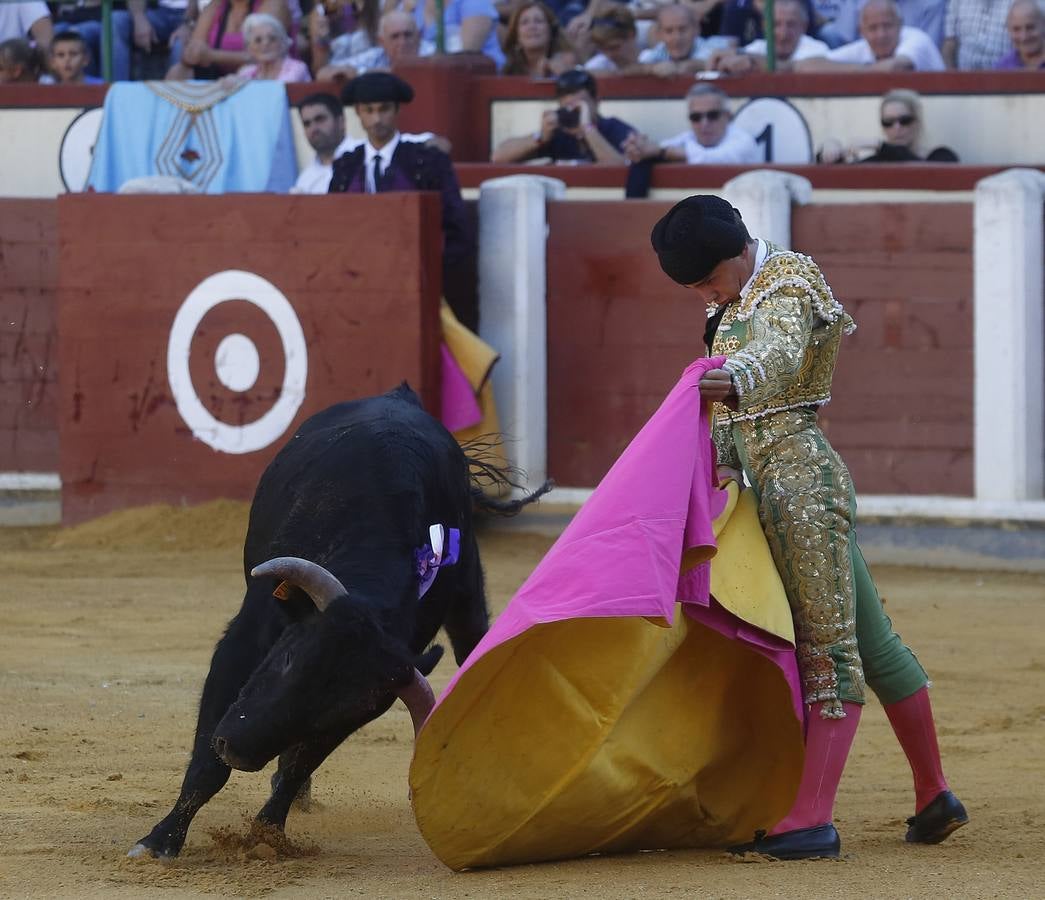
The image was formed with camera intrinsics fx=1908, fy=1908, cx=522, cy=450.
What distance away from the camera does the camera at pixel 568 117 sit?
7.56 m

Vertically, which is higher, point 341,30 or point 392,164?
point 341,30

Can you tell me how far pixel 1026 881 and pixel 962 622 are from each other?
291 centimetres

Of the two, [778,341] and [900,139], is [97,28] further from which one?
[778,341]

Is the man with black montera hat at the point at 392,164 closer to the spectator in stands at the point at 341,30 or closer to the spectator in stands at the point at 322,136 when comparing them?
the spectator in stands at the point at 322,136

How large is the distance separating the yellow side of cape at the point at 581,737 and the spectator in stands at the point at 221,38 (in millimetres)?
5948

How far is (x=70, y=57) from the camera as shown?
8.56m

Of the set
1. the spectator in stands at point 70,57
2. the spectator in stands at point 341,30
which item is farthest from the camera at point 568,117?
the spectator in stands at point 70,57

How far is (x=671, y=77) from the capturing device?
773 cm

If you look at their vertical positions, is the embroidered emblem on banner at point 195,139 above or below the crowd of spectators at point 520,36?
below

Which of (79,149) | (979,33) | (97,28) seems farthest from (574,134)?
(97,28)

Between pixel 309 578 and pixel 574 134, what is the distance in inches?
195

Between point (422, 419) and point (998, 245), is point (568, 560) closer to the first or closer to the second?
point (422, 419)

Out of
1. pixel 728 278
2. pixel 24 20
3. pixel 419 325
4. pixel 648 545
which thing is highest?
pixel 24 20

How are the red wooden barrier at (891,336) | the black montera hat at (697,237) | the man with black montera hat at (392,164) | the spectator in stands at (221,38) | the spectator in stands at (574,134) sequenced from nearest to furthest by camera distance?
the black montera hat at (697,237) → the red wooden barrier at (891,336) → the man with black montera hat at (392,164) → the spectator in stands at (574,134) → the spectator in stands at (221,38)
